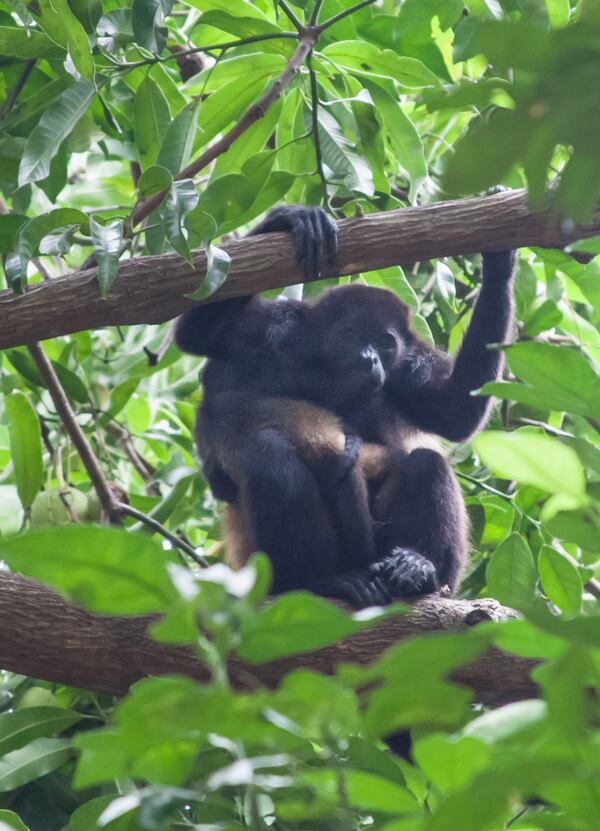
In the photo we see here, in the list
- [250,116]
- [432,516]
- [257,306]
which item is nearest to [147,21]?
[250,116]

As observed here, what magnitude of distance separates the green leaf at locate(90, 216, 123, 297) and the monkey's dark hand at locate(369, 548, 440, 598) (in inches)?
45.4

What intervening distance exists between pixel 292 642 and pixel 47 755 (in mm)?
2145

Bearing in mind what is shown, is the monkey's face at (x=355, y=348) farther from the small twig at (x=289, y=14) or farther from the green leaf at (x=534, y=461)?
the green leaf at (x=534, y=461)

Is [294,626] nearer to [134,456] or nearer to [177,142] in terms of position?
[177,142]

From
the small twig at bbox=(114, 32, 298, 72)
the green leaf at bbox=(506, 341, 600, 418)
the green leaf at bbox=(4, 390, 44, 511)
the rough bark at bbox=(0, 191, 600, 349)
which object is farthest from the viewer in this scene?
the green leaf at bbox=(4, 390, 44, 511)

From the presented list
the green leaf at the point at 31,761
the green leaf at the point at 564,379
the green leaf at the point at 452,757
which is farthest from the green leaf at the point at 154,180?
the green leaf at the point at 452,757

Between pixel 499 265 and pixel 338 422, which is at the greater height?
pixel 499 265

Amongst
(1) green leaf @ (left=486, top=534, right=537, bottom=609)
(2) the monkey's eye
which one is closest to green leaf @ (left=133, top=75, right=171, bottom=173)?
(2) the monkey's eye

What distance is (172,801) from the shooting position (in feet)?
3.37

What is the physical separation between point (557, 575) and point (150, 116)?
168cm

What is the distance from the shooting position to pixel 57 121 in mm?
2799

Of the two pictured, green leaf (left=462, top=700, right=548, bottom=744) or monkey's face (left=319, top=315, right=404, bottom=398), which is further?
monkey's face (left=319, top=315, right=404, bottom=398)

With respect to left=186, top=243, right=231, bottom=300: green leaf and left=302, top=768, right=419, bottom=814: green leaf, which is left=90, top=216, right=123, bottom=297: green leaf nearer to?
left=186, top=243, right=231, bottom=300: green leaf

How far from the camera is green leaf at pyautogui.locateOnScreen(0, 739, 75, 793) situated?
9.00ft
